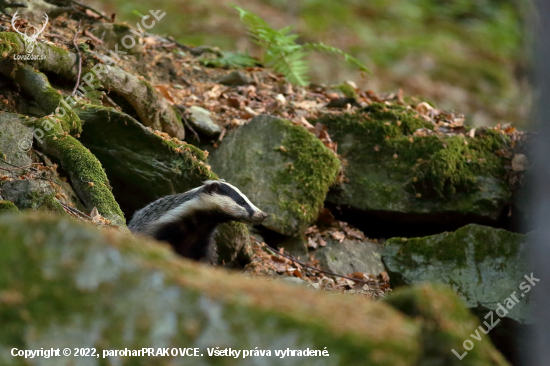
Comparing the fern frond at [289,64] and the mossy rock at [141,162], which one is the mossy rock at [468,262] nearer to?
the mossy rock at [141,162]

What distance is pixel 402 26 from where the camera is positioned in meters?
15.4

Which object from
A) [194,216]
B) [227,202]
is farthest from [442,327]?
[194,216]

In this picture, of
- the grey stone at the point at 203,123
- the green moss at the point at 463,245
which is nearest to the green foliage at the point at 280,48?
the grey stone at the point at 203,123

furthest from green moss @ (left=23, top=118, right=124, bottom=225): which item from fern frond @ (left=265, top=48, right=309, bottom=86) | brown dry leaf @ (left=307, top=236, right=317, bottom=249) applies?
fern frond @ (left=265, top=48, right=309, bottom=86)

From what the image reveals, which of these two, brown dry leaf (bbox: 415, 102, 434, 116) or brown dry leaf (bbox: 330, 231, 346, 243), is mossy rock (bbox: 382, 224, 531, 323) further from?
brown dry leaf (bbox: 415, 102, 434, 116)

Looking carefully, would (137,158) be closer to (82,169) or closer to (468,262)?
(82,169)

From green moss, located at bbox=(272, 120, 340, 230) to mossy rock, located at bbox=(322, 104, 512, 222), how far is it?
1.39 feet

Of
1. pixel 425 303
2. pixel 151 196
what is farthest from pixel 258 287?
pixel 151 196

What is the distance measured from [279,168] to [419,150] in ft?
6.40

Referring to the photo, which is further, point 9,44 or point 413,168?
point 413,168

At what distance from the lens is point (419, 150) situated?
792 centimetres

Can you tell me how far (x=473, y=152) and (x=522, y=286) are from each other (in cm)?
329

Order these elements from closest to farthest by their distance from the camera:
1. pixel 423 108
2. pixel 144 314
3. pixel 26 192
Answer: pixel 144 314 < pixel 26 192 < pixel 423 108

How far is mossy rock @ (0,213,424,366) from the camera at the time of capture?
2377 mm
